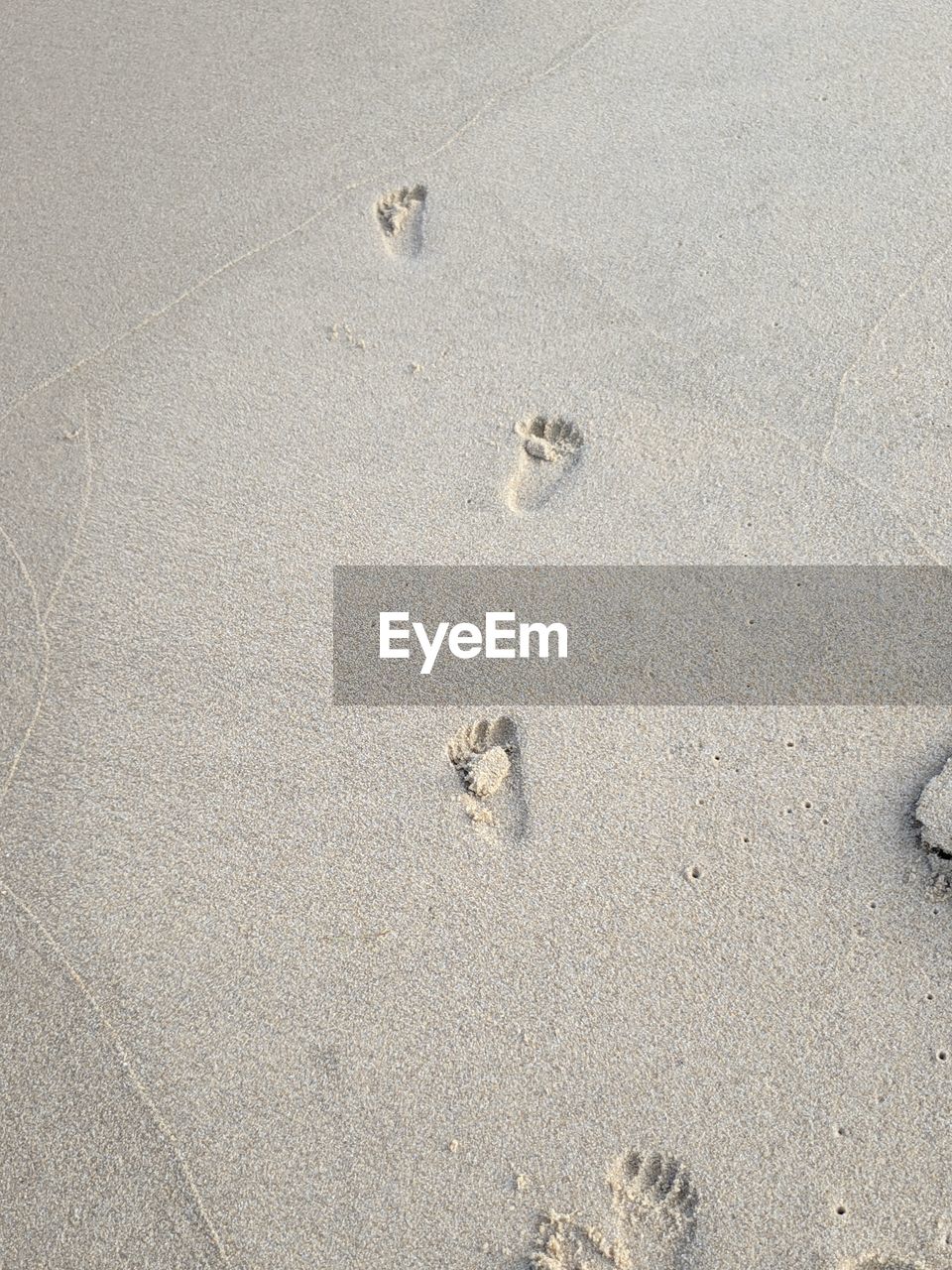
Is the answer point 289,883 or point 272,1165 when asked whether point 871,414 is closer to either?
point 289,883

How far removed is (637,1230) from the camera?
65.8 inches

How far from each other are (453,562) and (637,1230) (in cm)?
128

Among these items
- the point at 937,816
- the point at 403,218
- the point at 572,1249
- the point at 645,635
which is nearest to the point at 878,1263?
the point at 572,1249

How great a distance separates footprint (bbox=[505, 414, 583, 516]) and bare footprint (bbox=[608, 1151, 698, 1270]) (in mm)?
1280

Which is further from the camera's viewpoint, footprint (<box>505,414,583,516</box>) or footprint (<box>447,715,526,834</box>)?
footprint (<box>505,414,583,516</box>)

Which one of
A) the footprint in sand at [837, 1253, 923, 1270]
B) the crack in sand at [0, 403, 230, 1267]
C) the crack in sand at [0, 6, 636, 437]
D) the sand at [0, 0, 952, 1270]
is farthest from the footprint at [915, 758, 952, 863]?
the crack in sand at [0, 6, 636, 437]

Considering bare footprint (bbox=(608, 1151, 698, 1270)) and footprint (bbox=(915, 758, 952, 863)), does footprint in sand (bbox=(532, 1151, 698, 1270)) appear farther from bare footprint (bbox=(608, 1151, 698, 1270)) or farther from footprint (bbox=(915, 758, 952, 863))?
footprint (bbox=(915, 758, 952, 863))

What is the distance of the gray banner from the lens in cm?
211

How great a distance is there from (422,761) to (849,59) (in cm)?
228

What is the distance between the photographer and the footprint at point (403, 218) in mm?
2719

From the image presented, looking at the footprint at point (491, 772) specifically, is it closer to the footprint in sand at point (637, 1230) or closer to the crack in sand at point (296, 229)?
the footprint in sand at point (637, 1230)

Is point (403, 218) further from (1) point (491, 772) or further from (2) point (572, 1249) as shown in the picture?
(2) point (572, 1249)

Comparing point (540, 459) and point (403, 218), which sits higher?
point (403, 218)

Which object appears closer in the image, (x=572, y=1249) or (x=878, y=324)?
(x=572, y=1249)
